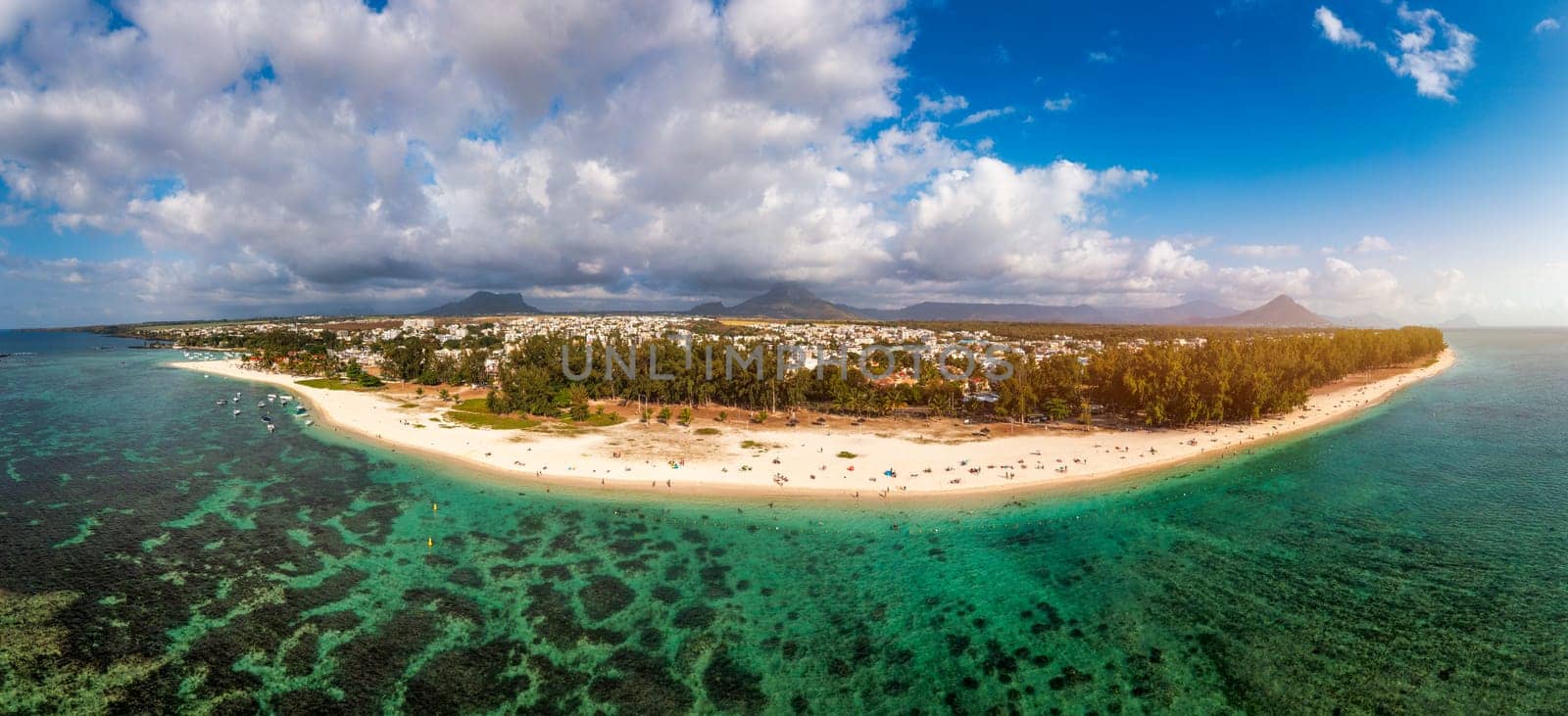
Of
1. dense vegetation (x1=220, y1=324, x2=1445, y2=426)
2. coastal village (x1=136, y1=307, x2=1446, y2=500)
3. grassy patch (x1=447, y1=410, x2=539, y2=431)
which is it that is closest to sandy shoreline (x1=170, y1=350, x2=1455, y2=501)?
coastal village (x1=136, y1=307, x2=1446, y2=500)

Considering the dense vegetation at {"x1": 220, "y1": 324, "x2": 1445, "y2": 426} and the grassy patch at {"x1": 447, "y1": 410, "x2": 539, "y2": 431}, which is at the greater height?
the dense vegetation at {"x1": 220, "y1": 324, "x2": 1445, "y2": 426}

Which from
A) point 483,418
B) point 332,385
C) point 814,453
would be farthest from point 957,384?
point 332,385

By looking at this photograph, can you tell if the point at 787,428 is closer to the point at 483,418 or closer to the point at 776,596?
the point at 776,596

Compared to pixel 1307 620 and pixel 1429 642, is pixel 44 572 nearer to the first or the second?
pixel 1307 620

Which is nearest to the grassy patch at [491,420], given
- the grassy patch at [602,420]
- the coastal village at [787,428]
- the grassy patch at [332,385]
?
the coastal village at [787,428]

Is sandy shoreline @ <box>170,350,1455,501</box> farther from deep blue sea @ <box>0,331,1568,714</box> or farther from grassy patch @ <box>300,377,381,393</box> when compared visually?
grassy patch @ <box>300,377,381,393</box>

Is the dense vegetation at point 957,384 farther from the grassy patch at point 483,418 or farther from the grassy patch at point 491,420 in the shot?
the grassy patch at point 491,420

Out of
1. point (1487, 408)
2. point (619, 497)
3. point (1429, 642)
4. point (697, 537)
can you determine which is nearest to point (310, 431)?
point (619, 497)
